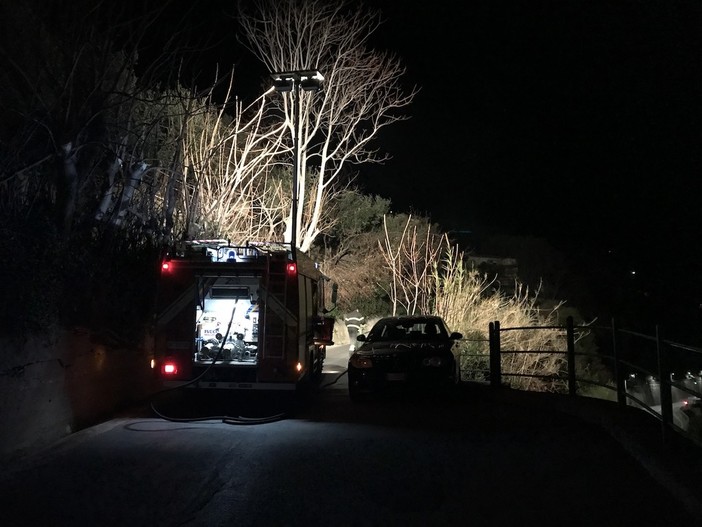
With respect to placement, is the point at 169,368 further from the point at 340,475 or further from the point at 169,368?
the point at 340,475

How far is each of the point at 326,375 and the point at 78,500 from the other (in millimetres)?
11235

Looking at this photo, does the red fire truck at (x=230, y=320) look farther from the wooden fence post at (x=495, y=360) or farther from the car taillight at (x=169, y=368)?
the wooden fence post at (x=495, y=360)

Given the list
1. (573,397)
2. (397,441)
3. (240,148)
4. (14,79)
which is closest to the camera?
(397,441)

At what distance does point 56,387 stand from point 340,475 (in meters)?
4.51

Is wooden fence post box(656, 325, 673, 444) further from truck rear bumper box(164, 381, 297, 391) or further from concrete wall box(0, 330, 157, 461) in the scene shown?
concrete wall box(0, 330, 157, 461)

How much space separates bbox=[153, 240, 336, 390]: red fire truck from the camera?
33.7 ft

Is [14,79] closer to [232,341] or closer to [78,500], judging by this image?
[232,341]

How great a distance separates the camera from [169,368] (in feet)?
33.7

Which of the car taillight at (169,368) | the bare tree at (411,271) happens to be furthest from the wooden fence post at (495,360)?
the bare tree at (411,271)

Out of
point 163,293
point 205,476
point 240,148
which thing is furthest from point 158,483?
point 240,148

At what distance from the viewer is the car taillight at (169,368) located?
10.2 metres

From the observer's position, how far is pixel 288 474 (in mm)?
6285

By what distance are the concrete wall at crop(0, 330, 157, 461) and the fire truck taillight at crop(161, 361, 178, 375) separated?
2.87ft

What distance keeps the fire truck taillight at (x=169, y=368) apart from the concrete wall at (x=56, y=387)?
2.87 feet
